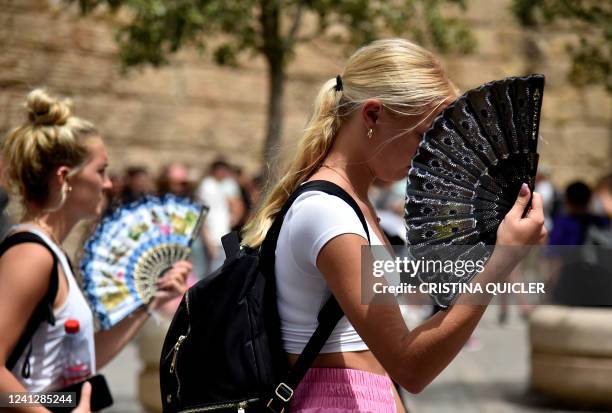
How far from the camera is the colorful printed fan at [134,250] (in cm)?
368

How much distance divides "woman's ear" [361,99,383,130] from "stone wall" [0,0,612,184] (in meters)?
10.4

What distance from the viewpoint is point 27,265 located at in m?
3.02

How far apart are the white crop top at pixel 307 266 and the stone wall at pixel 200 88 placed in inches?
412

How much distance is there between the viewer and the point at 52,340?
10.3 feet

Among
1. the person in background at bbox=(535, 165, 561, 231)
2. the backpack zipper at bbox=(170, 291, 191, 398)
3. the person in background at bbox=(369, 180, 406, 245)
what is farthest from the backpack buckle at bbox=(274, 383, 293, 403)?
the person in background at bbox=(535, 165, 561, 231)

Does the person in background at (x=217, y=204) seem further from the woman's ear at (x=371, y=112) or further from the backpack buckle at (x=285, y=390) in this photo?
the backpack buckle at (x=285, y=390)

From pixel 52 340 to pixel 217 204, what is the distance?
33.4ft

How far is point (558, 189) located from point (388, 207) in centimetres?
792

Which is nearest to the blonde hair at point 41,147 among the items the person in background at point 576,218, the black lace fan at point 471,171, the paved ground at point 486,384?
the black lace fan at point 471,171

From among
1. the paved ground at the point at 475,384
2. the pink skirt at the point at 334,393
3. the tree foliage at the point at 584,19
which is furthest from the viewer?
the tree foliage at the point at 584,19

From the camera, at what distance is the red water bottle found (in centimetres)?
322

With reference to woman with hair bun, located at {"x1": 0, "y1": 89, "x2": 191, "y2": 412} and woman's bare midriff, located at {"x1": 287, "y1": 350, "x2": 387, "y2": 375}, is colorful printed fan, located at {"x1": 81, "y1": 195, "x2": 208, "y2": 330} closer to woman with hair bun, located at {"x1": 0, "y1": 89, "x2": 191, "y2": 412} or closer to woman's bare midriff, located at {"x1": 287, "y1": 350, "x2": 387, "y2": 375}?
woman with hair bun, located at {"x1": 0, "y1": 89, "x2": 191, "y2": 412}

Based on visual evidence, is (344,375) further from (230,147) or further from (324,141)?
(230,147)

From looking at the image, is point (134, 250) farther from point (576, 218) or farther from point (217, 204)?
point (217, 204)
